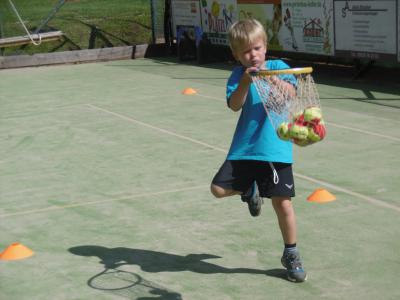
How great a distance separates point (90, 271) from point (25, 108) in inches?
339

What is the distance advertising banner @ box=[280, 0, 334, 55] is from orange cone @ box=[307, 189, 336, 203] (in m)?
8.82

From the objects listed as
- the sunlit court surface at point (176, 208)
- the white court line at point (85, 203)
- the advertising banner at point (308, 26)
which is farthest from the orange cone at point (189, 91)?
the white court line at point (85, 203)

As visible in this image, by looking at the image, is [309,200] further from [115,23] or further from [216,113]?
[115,23]

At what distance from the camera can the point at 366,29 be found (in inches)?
580

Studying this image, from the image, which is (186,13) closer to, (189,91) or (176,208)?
(189,91)

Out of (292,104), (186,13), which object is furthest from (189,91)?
(292,104)

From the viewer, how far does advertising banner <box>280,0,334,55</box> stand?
15.8 m

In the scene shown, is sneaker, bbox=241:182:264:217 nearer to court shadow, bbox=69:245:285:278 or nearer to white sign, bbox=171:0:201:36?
court shadow, bbox=69:245:285:278

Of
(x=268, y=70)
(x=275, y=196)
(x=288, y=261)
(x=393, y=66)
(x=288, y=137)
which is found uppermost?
(x=268, y=70)

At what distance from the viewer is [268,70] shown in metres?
4.93

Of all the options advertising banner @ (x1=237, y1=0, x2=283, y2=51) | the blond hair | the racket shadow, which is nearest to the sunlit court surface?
the racket shadow

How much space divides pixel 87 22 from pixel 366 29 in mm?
11722

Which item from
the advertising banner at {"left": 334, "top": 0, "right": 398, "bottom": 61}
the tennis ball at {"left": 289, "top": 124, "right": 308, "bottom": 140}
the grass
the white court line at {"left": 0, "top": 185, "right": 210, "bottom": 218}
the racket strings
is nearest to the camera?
the tennis ball at {"left": 289, "top": 124, "right": 308, "bottom": 140}

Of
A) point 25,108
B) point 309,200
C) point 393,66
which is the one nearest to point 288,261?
point 309,200
